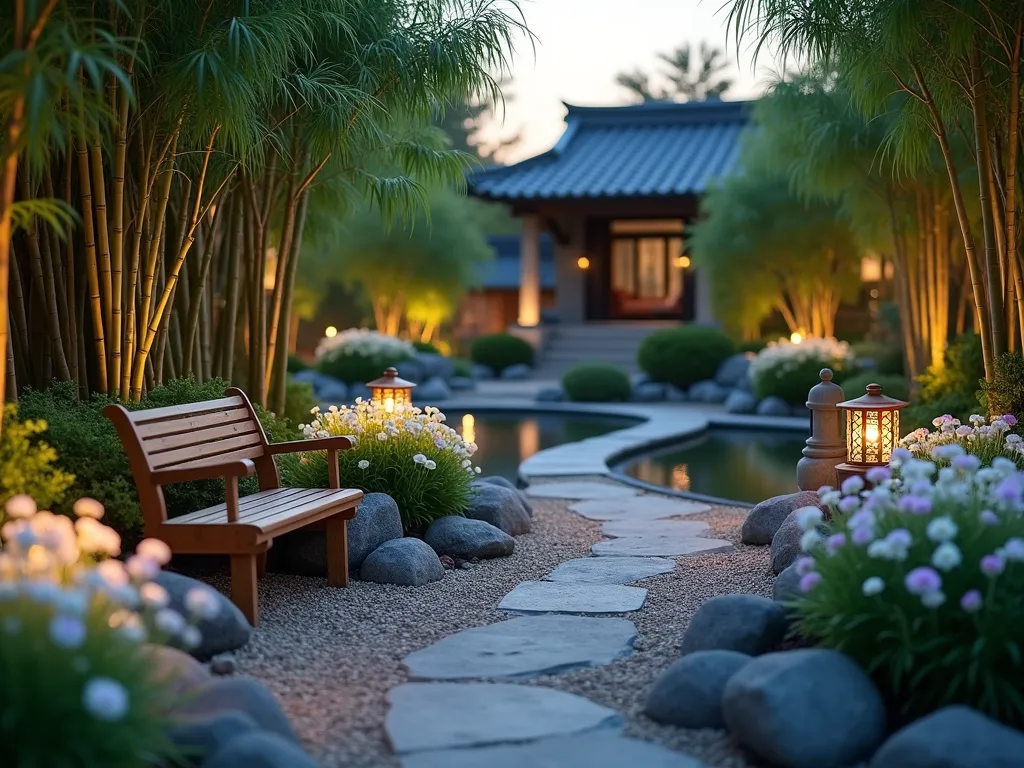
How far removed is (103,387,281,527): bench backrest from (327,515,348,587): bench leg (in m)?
0.39

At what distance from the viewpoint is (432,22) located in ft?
19.3

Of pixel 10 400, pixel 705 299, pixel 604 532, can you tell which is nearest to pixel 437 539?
pixel 604 532

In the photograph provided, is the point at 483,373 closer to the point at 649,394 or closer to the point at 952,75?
the point at 649,394

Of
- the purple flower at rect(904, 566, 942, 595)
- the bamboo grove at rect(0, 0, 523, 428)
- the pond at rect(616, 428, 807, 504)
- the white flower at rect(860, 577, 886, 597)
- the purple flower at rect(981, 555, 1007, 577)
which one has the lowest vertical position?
the pond at rect(616, 428, 807, 504)

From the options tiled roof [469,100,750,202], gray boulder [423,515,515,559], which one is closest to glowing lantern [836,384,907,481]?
gray boulder [423,515,515,559]

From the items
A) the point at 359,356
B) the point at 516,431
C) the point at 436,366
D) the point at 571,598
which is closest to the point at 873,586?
the point at 571,598

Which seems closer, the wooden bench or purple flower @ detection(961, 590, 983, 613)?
purple flower @ detection(961, 590, 983, 613)

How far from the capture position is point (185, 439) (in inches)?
172

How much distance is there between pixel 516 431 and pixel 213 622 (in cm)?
930

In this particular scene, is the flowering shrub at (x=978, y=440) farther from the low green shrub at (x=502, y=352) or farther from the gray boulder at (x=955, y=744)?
the low green shrub at (x=502, y=352)

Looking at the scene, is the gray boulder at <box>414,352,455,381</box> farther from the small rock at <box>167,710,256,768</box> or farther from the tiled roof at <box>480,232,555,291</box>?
the small rock at <box>167,710,256,768</box>

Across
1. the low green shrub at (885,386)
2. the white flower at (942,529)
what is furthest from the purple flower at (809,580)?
the low green shrub at (885,386)

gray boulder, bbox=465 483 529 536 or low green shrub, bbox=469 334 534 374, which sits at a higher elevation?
low green shrub, bbox=469 334 534 374

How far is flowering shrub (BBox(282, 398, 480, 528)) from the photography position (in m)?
5.59
